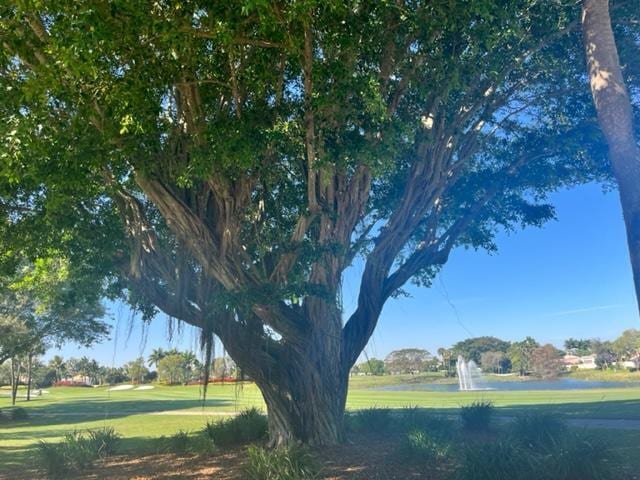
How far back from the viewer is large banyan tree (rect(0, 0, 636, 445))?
607 cm

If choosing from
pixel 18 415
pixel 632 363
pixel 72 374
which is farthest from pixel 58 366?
pixel 632 363

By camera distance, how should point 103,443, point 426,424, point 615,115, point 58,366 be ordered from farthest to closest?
point 58,366 → point 103,443 → point 426,424 → point 615,115

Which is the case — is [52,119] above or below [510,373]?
above

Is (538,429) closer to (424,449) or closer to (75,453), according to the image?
(424,449)

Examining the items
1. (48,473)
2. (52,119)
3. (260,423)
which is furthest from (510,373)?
(52,119)

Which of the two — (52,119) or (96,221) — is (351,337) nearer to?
(96,221)

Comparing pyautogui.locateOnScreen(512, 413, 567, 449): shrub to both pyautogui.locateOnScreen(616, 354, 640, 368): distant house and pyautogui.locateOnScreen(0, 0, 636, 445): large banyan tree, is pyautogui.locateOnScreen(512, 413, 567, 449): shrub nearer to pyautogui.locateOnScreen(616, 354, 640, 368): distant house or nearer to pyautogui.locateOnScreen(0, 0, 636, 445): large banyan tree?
pyautogui.locateOnScreen(0, 0, 636, 445): large banyan tree

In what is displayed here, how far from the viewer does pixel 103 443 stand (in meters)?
11.2

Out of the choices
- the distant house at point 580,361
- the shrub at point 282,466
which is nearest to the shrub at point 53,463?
the shrub at point 282,466

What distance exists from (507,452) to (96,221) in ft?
25.4

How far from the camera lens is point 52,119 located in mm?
6738

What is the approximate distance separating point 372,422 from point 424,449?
3.90 meters

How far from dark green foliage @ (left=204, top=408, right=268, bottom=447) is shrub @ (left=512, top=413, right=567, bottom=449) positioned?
5140mm

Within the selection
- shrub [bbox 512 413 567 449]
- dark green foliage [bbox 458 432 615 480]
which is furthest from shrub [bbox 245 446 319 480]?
shrub [bbox 512 413 567 449]
